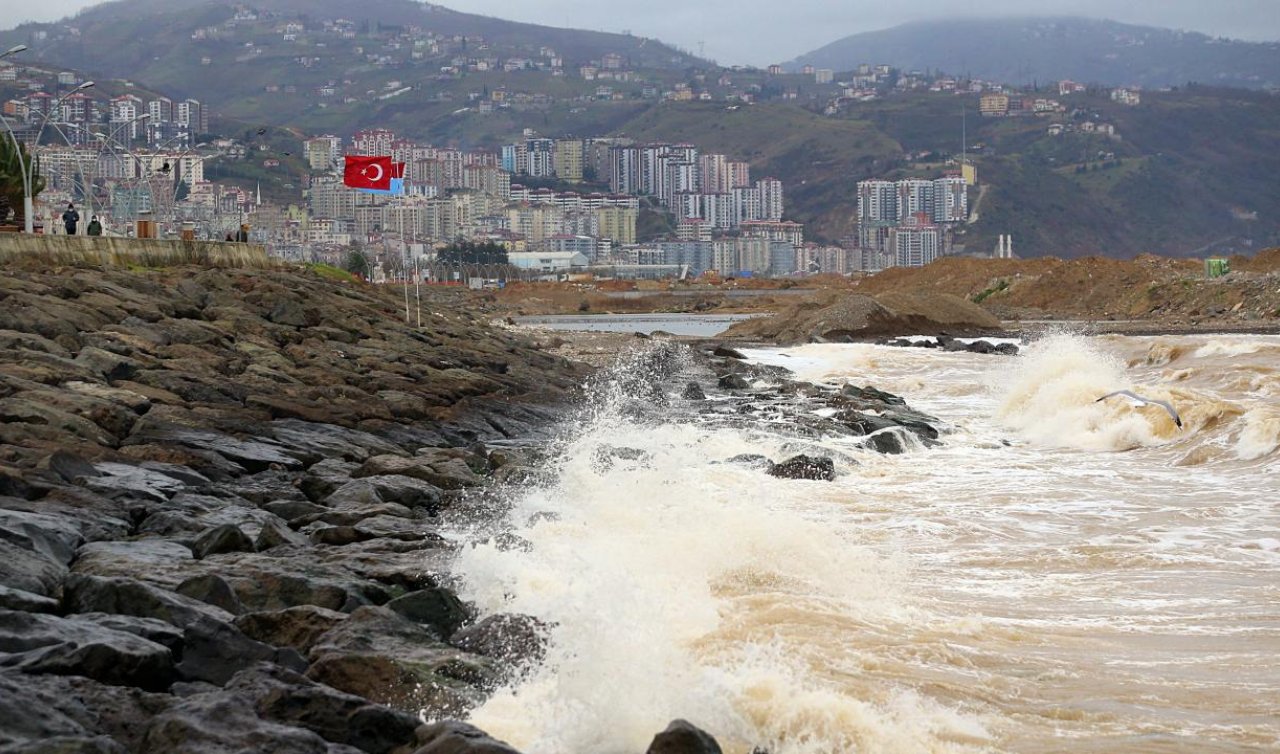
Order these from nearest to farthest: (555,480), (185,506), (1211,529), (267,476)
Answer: (185,506) < (1211,529) < (267,476) < (555,480)

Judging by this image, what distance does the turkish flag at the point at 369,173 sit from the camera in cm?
3634

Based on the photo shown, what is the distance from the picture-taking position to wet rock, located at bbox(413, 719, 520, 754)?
6.44 m

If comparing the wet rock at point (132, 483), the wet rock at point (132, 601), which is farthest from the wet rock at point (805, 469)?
the wet rock at point (132, 601)

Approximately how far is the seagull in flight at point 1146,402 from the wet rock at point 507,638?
14648 mm

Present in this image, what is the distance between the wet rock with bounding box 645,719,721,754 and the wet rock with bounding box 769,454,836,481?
10.8 m

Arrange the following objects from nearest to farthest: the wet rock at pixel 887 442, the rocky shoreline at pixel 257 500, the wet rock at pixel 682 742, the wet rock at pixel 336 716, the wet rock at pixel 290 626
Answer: the wet rock at pixel 682 742 < the wet rock at pixel 336 716 < the rocky shoreline at pixel 257 500 < the wet rock at pixel 290 626 < the wet rock at pixel 887 442

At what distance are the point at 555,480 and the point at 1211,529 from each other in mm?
6666

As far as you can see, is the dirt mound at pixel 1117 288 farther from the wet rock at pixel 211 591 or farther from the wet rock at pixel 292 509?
the wet rock at pixel 211 591

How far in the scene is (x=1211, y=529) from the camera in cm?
1401

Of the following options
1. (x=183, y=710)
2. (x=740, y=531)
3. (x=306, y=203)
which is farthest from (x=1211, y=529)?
(x=306, y=203)

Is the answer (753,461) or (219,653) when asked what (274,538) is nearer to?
(219,653)

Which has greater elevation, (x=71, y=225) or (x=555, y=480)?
(x=71, y=225)

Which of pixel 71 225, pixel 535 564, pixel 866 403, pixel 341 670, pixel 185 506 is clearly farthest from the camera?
pixel 71 225

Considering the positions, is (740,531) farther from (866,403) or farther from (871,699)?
(866,403)
